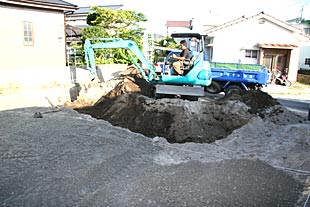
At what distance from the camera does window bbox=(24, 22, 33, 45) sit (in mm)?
12867

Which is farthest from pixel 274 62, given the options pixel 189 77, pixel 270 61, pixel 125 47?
pixel 125 47

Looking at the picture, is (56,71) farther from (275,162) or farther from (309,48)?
(309,48)

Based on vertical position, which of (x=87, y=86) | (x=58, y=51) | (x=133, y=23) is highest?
(x=133, y=23)

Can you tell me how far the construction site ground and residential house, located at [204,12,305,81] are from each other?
11.0m

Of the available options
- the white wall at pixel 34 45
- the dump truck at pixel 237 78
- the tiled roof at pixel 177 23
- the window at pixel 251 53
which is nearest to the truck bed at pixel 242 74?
the dump truck at pixel 237 78

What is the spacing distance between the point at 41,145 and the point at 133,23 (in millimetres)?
13819

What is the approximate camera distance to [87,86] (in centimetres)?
959

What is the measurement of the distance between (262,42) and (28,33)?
14.0 metres

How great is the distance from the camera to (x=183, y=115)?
7184mm

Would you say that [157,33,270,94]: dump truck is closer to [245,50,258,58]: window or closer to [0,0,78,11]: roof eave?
[0,0,78,11]: roof eave

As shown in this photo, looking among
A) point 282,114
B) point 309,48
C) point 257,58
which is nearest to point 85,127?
point 282,114

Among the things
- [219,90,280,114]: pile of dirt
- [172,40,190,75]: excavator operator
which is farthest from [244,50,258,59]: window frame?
[172,40,190,75]: excavator operator

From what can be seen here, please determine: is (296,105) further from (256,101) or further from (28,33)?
(28,33)

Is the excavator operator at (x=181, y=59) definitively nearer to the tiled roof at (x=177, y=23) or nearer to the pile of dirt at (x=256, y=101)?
the pile of dirt at (x=256, y=101)
